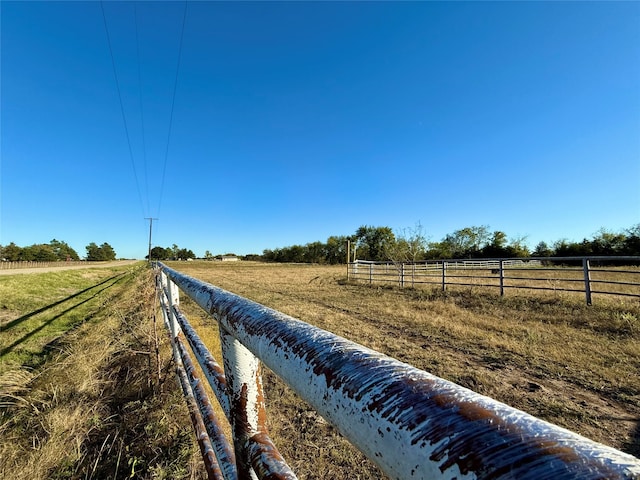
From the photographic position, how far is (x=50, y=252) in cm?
9144

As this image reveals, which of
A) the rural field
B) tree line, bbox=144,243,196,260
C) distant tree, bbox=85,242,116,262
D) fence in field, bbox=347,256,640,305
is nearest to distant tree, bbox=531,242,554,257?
fence in field, bbox=347,256,640,305

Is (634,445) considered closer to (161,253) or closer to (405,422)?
(405,422)

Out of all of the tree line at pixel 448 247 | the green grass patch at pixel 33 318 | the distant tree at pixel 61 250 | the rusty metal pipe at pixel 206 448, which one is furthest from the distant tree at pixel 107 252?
the rusty metal pipe at pixel 206 448

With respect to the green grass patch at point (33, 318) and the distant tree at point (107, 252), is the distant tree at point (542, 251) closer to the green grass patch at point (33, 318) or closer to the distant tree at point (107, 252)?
the green grass patch at point (33, 318)

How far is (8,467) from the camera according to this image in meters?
2.00

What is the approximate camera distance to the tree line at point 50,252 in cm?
8112

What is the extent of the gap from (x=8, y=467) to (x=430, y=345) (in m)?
4.73

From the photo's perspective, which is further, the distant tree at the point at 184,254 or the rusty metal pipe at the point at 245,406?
the distant tree at the point at 184,254

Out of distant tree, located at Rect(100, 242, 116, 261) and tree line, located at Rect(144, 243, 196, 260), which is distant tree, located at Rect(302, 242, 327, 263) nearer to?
tree line, located at Rect(144, 243, 196, 260)

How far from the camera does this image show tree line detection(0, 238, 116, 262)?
266ft

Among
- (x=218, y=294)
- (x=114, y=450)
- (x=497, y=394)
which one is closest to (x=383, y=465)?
(x=218, y=294)

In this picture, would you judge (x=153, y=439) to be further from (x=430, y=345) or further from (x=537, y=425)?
(x=430, y=345)

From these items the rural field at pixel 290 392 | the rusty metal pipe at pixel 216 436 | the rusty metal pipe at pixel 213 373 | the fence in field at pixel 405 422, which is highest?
the fence in field at pixel 405 422

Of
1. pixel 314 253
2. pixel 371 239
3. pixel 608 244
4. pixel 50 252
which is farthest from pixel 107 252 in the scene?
pixel 608 244
